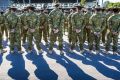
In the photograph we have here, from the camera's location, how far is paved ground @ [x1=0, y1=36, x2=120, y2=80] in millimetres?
13516

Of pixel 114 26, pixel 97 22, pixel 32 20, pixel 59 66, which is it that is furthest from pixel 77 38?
pixel 59 66

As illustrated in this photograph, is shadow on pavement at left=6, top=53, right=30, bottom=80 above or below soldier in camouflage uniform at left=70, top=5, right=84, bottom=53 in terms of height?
below

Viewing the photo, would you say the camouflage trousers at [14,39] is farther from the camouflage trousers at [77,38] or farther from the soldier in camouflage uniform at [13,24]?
the camouflage trousers at [77,38]

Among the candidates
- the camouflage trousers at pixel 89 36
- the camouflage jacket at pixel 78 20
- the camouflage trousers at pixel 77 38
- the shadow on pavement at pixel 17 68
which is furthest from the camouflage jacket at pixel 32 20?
the camouflage trousers at pixel 89 36

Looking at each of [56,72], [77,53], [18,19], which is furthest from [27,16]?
[56,72]

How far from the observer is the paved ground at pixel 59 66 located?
13.5 meters

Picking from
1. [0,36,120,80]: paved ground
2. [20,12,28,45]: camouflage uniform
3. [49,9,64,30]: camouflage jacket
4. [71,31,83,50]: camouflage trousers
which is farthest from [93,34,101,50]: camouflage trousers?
[20,12,28,45]: camouflage uniform

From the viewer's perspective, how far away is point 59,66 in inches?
600

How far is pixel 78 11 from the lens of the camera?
57.1 ft

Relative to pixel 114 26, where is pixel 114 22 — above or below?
above

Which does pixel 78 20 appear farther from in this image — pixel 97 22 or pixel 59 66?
pixel 59 66

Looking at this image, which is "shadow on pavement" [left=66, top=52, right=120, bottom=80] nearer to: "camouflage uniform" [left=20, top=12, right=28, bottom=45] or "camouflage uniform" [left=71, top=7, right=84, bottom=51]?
"camouflage uniform" [left=71, top=7, right=84, bottom=51]

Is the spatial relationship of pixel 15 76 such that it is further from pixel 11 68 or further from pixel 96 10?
pixel 96 10

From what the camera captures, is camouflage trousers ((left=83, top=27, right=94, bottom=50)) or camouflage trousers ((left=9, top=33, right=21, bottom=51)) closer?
camouflage trousers ((left=9, top=33, right=21, bottom=51))
